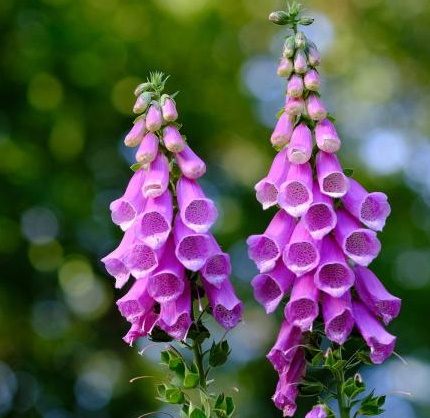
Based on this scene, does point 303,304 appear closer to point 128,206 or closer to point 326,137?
point 326,137

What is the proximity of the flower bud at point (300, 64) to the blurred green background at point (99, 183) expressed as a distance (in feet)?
35.0

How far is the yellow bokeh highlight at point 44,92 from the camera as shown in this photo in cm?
1435

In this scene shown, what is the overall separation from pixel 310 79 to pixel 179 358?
0.84 metres

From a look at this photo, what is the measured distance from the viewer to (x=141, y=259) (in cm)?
253

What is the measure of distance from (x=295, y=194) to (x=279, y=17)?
476 mm

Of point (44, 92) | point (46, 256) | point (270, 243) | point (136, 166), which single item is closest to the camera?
point (270, 243)

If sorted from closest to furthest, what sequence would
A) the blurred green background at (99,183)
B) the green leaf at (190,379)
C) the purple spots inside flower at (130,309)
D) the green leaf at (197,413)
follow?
the green leaf at (197,413), the green leaf at (190,379), the purple spots inside flower at (130,309), the blurred green background at (99,183)

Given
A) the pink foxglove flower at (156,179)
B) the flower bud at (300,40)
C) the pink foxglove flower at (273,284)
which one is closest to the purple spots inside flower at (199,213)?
the pink foxglove flower at (156,179)

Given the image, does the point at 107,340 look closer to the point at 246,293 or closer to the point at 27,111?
the point at 246,293

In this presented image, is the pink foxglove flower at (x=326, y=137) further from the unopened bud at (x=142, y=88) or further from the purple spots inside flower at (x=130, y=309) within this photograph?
the purple spots inside flower at (x=130, y=309)

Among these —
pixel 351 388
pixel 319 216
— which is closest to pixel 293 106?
pixel 319 216

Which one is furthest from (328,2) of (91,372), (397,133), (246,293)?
(91,372)

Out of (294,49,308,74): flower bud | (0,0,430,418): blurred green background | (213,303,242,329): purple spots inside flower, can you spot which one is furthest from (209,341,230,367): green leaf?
(0,0,430,418): blurred green background

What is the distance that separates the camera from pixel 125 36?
14.4m
